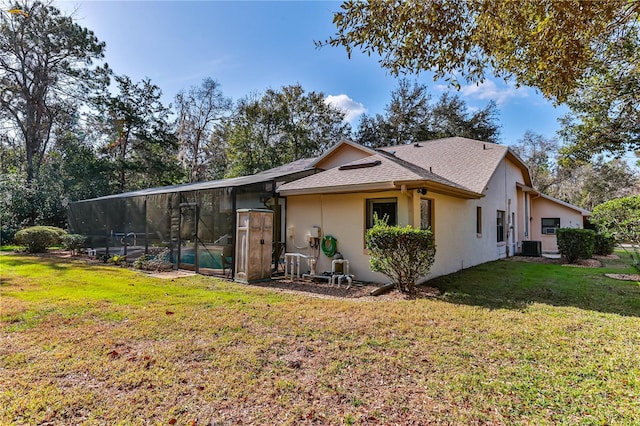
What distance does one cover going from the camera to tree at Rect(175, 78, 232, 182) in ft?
93.2

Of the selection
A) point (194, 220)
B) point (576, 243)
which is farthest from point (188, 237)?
point (576, 243)

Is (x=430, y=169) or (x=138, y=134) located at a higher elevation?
(x=138, y=134)

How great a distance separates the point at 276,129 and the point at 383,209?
1952 centimetres

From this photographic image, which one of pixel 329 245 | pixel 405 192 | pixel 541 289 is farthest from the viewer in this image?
pixel 329 245

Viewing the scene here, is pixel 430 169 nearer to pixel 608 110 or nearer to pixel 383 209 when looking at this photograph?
pixel 383 209

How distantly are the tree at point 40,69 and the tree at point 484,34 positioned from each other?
24.1 m

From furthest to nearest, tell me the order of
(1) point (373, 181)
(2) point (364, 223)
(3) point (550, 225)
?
(3) point (550, 225)
(2) point (364, 223)
(1) point (373, 181)

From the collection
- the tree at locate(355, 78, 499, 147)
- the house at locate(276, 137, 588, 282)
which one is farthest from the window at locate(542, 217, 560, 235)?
the tree at locate(355, 78, 499, 147)

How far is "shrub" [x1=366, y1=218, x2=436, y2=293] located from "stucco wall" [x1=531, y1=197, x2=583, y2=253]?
13604 millimetres

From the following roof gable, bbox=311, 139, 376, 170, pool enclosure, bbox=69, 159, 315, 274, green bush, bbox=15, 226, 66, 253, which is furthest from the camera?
green bush, bbox=15, 226, 66, 253

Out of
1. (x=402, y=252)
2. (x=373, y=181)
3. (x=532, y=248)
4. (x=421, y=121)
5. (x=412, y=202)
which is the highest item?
(x=421, y=121)

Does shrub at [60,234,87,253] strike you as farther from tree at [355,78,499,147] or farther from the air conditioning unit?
tree at [355,78,499,147]

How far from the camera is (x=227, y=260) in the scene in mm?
8461

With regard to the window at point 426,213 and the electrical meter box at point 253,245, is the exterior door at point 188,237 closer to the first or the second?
the electrical meter box at point 253,245
